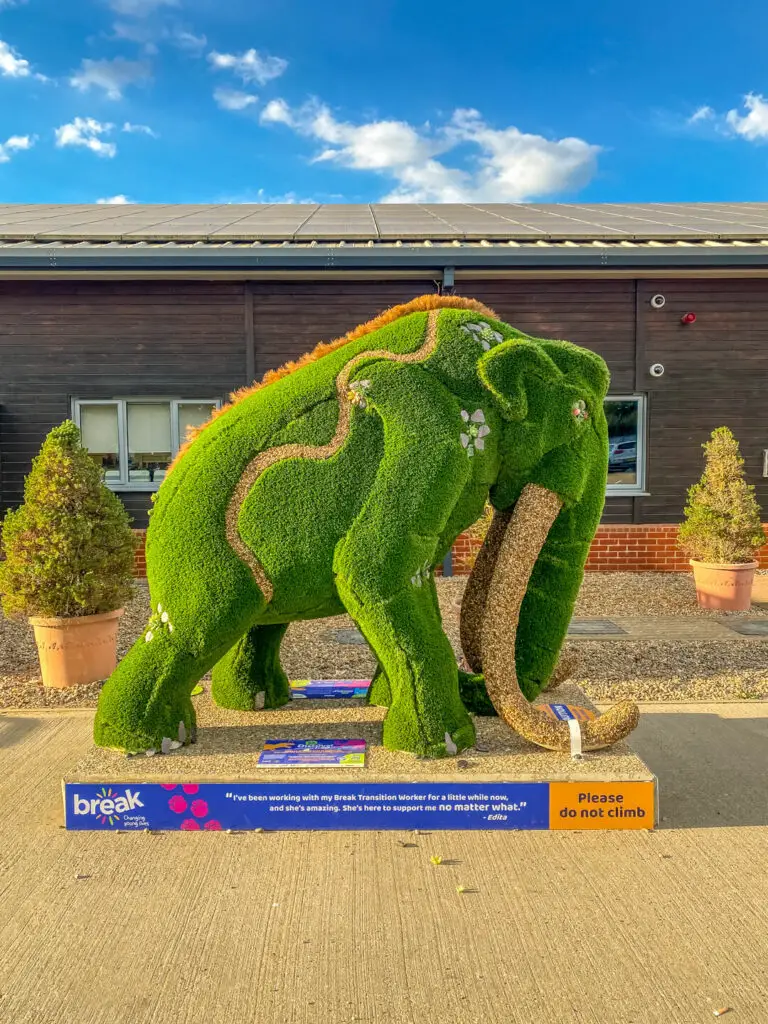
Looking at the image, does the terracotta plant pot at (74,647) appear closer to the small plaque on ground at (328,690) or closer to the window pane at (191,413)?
the small plaque on ground at (328,690)

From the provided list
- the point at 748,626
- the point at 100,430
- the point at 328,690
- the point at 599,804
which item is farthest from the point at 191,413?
the point at 599,804

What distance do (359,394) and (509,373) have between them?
0.69 metres

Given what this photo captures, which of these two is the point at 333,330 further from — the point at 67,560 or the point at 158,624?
the point at 158,624

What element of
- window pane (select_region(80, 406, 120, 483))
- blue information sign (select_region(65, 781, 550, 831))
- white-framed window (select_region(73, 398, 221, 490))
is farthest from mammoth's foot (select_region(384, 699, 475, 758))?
window pane (select_region(80, 406, 120, 483))

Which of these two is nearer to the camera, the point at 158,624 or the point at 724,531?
the point at 158,624

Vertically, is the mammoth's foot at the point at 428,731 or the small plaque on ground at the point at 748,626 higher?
the mammoth's foot at the point at 428,731

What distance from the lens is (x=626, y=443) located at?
980cm

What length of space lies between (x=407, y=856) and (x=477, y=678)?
1173mm

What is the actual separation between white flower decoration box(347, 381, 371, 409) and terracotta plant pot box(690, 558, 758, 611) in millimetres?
5629

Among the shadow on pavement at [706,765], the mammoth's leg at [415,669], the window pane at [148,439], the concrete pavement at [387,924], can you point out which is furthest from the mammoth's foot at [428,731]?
the window pane at [148,439]

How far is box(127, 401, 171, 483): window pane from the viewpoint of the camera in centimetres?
958

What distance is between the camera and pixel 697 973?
2.37m

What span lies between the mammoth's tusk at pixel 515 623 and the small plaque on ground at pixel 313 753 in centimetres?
69

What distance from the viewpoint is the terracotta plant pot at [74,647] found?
17.7 feet
